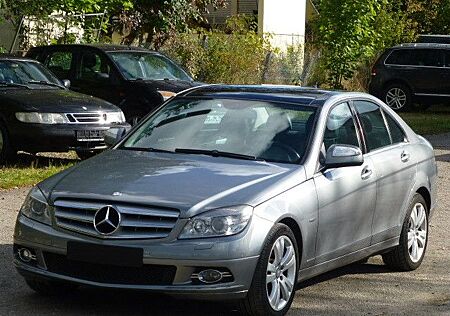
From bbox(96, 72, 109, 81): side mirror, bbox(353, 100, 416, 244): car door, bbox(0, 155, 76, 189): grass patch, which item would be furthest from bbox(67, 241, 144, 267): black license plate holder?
bbox(96, 72, 109, 81): side mirror

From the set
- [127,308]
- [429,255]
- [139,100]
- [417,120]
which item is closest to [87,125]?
[139,100]

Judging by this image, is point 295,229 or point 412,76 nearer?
point 295,229

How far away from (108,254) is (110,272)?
0.60ft

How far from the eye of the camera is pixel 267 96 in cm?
838

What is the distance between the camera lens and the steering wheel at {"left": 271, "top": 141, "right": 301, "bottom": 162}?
7.76 metres

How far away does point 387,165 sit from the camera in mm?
8656

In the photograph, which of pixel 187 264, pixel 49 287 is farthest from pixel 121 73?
pixel 187 264

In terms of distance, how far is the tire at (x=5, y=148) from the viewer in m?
14.4

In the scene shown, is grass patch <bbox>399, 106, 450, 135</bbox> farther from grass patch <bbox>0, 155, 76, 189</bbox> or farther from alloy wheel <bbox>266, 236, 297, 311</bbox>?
alloy wheel <bbox>266, 236, 297, 311</bbox>

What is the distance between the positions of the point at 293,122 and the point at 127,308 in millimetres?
1838

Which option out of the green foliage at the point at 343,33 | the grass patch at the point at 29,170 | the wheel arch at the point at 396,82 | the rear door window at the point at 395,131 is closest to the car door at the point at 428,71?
the wheel arch at the point at 396,82

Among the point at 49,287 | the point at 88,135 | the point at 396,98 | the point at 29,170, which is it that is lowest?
the point at 396,98

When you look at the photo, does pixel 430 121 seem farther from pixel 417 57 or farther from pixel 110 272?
pixel 110 272

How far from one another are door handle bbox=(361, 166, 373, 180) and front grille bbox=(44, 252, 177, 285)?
80.6 inches
